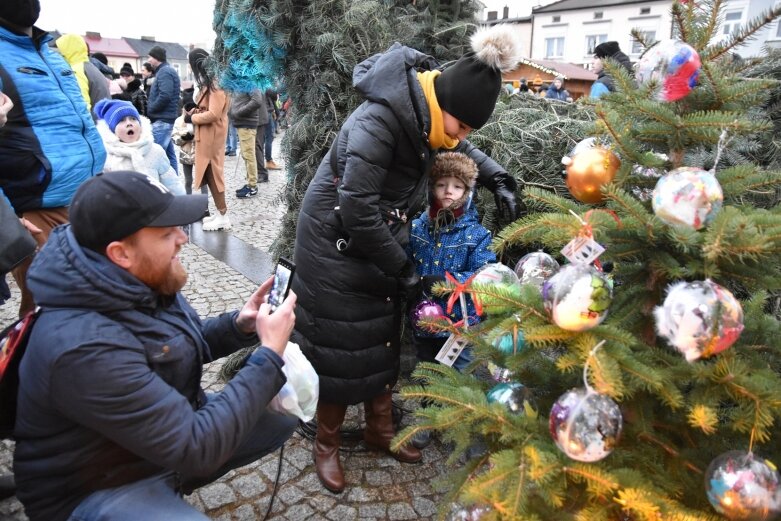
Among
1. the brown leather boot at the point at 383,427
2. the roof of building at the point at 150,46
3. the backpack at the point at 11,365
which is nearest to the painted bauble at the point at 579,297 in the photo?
the backpack at the point at 11,365

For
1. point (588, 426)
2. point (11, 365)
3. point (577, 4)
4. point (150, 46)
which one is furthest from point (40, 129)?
point (150, 46)

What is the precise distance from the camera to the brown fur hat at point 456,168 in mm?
2584

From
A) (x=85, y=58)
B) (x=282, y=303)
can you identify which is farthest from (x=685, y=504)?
(x=85, y=58)

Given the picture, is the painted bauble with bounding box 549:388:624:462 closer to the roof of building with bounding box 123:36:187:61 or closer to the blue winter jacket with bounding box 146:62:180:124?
the blue winter jacket with bounding box 146:62:180:124

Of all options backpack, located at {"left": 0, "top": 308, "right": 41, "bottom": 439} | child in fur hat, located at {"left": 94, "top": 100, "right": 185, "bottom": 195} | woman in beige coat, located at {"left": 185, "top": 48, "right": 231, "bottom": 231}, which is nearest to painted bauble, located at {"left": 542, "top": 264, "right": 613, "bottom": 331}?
backpack, located at {"left": 0, "top": 308, "right": 41, "bottom": 439}

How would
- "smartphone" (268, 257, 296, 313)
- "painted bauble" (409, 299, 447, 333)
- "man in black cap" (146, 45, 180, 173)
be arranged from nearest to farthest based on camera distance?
"smartphone" (268, 257, 296, 313), "painted bauble" (409, 299, 447, 333), "man in black cap" (146, 45, 180, 173)

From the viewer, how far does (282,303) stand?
195 centimetres

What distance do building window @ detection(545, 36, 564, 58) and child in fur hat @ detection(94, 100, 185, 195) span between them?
136ft

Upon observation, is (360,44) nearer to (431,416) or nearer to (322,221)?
(322,221)

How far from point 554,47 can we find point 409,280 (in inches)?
1740

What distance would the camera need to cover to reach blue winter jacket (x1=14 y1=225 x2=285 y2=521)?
4.90 feet

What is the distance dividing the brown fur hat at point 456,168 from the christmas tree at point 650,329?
937mm

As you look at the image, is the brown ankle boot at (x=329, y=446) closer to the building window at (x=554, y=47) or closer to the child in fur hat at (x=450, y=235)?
the child in fur hat at (x=450, y=235)

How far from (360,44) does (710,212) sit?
2.62 metres
